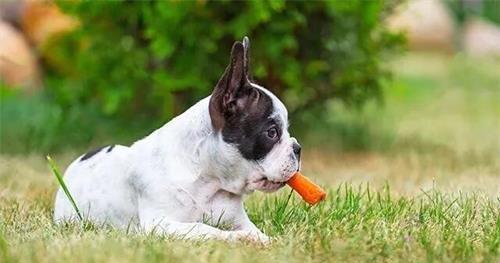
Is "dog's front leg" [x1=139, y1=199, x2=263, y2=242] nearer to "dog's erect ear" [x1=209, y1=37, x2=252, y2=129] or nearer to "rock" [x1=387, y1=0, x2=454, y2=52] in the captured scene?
"dog's erect ear" [x1=209, y1=37, x2=252, y2=129]

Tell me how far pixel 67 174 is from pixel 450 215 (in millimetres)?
1788

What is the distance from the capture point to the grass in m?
4.03

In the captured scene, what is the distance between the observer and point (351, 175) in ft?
24.6

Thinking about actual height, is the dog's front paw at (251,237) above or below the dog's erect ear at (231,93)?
below

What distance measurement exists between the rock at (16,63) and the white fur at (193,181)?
7.59 metres

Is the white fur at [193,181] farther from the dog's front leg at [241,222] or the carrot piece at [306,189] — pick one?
the carrot piece at [306,189]

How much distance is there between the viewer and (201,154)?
4547 millimetres

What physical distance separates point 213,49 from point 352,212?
3.47 meters

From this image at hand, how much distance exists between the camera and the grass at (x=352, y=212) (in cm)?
403

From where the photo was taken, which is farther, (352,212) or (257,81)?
(257,81)

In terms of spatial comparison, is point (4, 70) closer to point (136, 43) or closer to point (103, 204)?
point (136, 43)

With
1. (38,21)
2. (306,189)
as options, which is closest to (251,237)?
(306,189)

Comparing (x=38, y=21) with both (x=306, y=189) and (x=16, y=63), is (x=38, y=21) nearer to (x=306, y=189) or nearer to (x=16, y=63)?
(x=16, y=63)

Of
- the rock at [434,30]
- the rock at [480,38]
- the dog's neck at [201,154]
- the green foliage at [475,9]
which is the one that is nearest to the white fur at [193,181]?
the dog's neck at [201,154]
